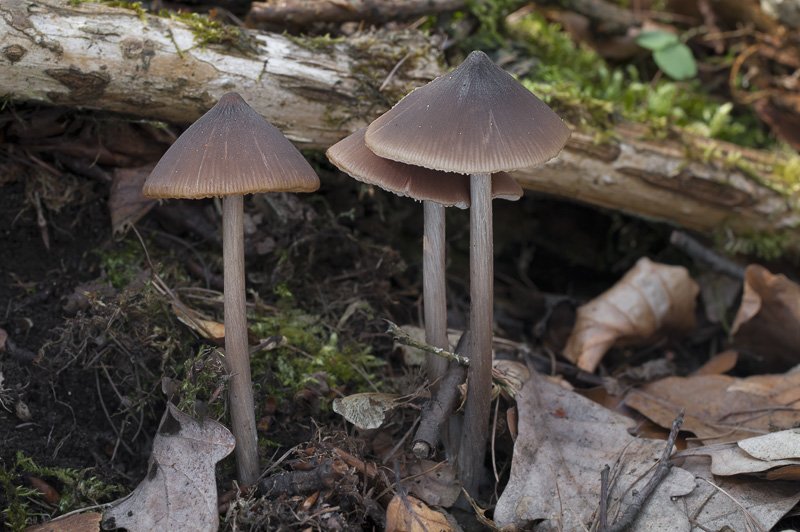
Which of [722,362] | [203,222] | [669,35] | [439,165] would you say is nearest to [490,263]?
[439,165]

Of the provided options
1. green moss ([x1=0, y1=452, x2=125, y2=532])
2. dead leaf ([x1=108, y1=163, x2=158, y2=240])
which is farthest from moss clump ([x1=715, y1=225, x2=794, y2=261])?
green moss ([x1=0, y1=452, x2=125, y2=532])

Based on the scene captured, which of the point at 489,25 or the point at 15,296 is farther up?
the point at 489,25

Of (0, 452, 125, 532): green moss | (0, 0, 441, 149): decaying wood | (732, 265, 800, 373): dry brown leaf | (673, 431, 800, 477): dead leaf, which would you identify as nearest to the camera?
(0, 452, 125, 532): green moss

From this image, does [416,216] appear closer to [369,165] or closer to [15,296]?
[369,165]

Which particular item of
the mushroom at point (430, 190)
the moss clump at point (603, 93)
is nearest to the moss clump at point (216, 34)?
the mushroom at point (430, 190)

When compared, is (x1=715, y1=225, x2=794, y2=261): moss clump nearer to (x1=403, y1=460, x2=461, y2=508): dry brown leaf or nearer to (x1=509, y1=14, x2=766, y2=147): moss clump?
(x1=509, y1=14, x2=766, y2=147): moss clump

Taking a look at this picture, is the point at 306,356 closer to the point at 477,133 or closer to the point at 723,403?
the point at 477,133

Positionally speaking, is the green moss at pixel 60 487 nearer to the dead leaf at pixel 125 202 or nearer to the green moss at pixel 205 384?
the green moss at pixel 205 384
